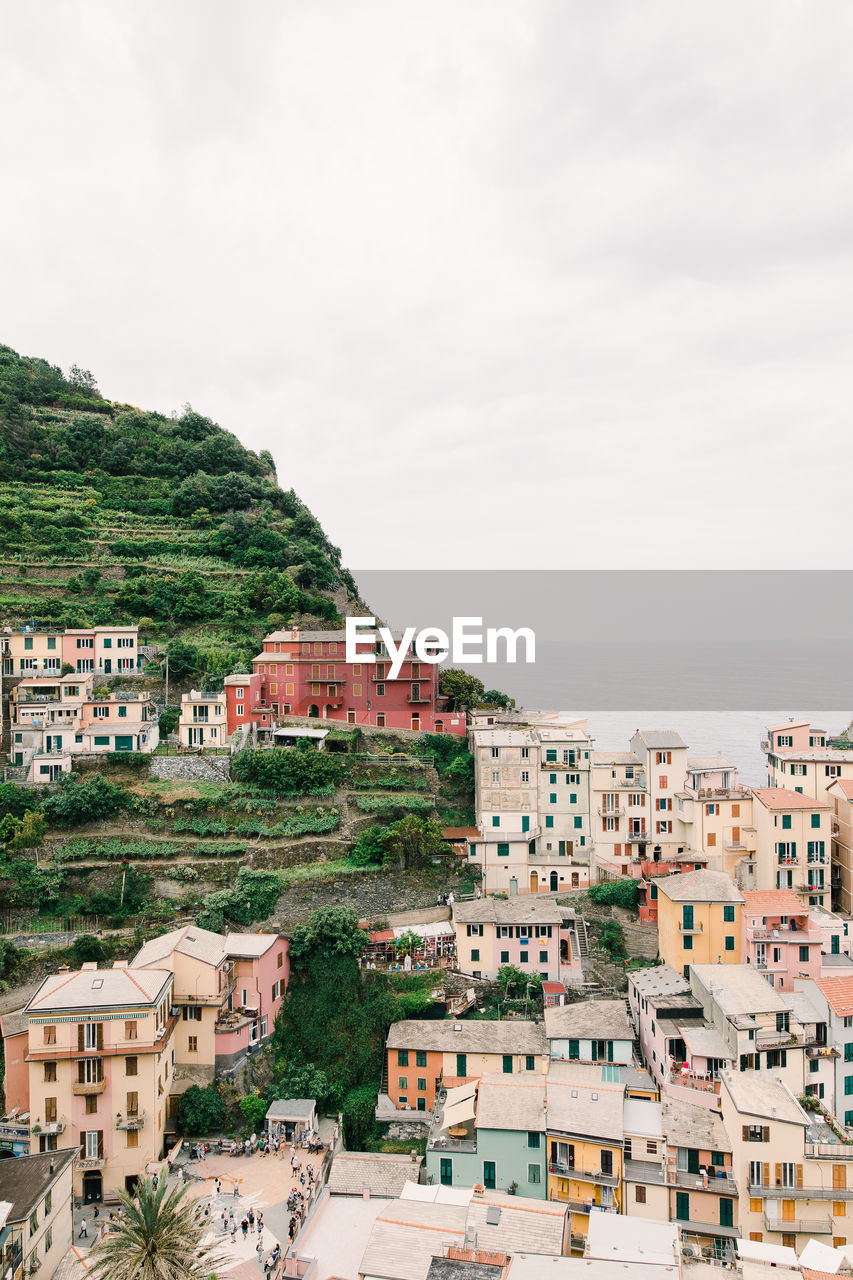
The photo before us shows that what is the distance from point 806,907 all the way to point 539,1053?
12869mm

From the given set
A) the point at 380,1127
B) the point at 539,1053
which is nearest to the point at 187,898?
the point at 380,1127

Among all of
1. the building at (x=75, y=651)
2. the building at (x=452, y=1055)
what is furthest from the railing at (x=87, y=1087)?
the building at (x=75, y=651)

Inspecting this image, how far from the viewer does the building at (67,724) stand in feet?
121

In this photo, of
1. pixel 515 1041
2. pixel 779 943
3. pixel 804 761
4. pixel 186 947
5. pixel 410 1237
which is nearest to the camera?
pixel 410 1237

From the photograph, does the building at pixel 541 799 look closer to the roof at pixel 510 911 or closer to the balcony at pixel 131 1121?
the roof at pixel 510 911

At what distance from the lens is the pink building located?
3000cm

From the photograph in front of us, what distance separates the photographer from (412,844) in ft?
114

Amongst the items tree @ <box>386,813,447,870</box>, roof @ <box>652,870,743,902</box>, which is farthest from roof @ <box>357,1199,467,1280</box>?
tree @ <box>386,813,447,870</box>

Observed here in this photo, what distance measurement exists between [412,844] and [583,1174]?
47.5ft

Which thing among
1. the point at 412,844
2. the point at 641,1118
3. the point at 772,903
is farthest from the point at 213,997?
the point at 772,903

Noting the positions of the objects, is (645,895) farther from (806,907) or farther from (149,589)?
(149,589)

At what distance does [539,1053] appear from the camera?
26.8 metres

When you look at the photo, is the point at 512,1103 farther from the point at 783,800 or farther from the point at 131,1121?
the point at 783,800

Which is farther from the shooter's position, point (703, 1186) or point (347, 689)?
point (347, 689)
